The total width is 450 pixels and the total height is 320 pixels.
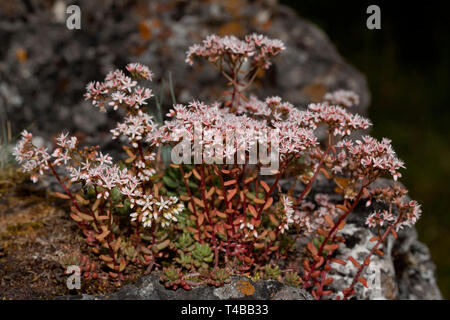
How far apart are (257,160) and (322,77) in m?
3.19

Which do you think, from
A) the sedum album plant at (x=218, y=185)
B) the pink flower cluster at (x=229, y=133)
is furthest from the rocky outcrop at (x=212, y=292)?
the pink flower cluster at (x=229, y=133)

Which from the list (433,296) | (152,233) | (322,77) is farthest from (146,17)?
(433,296)

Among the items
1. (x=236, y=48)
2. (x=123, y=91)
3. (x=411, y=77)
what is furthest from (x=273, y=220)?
(x=411, y=77)

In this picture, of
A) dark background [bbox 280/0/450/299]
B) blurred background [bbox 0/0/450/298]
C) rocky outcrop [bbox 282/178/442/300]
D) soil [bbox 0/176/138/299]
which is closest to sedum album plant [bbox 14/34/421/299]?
rocky outcrop [bbox 282/178/442/300]

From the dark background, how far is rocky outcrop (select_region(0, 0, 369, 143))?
2.27m

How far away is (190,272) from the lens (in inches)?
108

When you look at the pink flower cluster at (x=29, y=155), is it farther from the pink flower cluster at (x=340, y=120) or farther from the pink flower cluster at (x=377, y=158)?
the pink flower cluster at (x=377, y=158)

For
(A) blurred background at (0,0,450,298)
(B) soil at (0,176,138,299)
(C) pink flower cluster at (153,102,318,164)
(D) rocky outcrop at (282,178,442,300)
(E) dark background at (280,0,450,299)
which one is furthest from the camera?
(E) dark background at (280,0,450,299)

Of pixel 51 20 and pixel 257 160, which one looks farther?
pixel 51 20

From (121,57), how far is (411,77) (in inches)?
248

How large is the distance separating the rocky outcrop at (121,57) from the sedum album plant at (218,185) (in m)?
2.38

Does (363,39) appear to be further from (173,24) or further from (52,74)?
(52,74)

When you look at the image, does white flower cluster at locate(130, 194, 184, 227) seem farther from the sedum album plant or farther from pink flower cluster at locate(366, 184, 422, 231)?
pink flower cluster at locate(366, 184, 422, 231)

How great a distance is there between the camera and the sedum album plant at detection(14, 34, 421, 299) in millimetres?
2414
